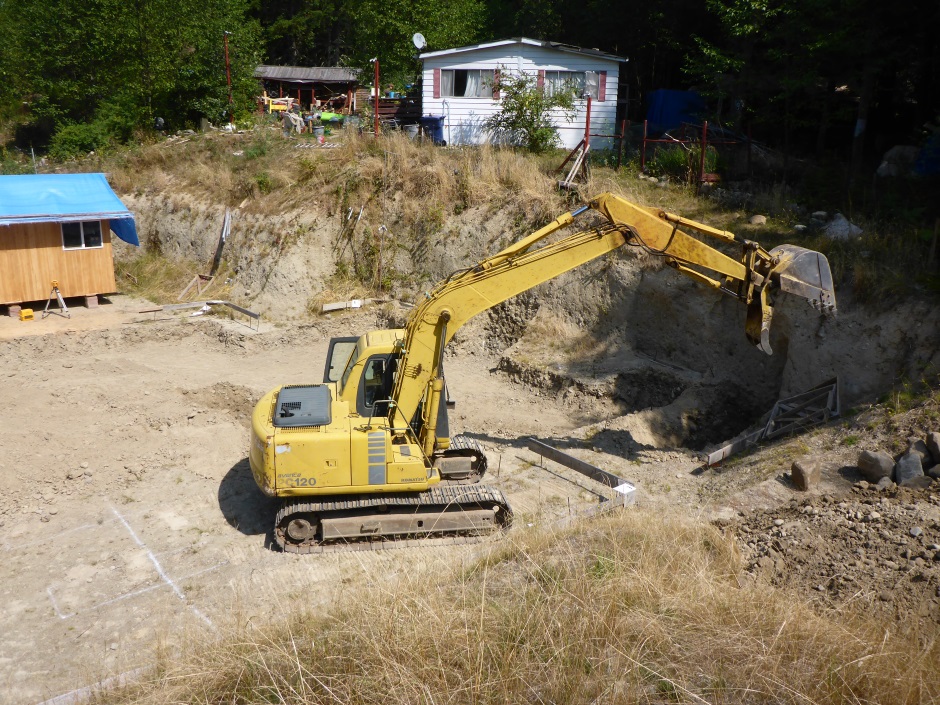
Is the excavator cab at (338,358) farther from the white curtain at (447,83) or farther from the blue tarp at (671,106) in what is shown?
the blue tarp at (671,106)

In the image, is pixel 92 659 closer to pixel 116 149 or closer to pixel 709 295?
pixel 709 295

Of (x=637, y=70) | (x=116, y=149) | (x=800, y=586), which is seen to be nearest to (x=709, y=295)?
(x=800, y=586)

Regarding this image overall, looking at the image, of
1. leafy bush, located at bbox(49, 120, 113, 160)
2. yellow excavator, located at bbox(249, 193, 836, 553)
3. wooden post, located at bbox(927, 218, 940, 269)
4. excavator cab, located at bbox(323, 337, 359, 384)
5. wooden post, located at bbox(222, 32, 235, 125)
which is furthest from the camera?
wooden post, located at bbox(222, 32, 235, 125)

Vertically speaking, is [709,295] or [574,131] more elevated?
[574,131]

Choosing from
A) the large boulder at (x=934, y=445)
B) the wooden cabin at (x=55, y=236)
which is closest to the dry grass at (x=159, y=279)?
the wooden cabin at (x=55, y=236)

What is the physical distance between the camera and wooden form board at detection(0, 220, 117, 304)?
61.8 ft

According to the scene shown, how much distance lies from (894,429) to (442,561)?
6.44 meters

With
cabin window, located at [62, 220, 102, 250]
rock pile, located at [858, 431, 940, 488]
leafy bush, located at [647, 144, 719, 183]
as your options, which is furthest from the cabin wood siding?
rock pile, located at [858, 431, 940, 488]

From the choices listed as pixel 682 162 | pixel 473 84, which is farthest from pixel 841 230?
pixel 473 84

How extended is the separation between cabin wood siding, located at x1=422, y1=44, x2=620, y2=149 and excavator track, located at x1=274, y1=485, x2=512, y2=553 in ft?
55.4

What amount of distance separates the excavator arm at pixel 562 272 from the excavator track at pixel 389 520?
2.38ft

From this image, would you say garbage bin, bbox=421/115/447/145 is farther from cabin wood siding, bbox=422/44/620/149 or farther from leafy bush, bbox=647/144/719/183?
leafy bush, bbox=647/144/719/183

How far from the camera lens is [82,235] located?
19.9 m

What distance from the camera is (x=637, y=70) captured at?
99.0ft
